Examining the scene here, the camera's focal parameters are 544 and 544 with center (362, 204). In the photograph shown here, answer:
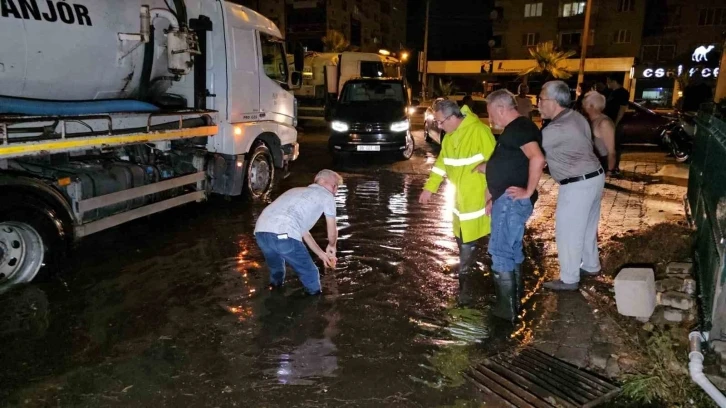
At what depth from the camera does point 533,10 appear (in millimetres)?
44312

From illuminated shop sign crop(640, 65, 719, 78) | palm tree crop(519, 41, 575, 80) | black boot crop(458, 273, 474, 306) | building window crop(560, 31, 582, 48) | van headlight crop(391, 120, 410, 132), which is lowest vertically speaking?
black boot crop(458, 273, 474, 306)

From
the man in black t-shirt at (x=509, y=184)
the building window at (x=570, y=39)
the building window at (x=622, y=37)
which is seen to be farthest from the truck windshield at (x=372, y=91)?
the building window at (x=622, y=37)

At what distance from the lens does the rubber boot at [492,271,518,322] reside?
433cm

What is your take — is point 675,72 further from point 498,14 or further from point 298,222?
point 298,222

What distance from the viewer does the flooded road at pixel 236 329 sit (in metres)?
3.41

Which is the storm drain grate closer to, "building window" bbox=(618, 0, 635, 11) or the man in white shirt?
the man in white shirt

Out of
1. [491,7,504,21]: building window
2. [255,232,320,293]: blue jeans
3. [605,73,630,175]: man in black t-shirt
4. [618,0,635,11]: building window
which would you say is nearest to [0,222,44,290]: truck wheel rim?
[255,232,320,293]: blue jeans

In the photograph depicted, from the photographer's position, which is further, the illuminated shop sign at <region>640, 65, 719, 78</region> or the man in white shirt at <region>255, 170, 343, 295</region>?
the illuminated shop sign at <region>640, 65, 719, 78</region>

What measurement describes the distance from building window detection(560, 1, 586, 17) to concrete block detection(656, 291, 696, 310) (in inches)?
1699

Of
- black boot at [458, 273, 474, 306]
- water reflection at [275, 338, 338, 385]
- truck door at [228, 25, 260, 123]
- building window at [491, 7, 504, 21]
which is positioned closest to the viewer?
water reflection at [275, 338, 338, 385]

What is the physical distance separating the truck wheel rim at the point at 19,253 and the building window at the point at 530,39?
44932 millimetres

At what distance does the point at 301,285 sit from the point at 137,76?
144 inches

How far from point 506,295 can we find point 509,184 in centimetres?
90

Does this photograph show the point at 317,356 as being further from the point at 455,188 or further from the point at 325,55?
the point at 325,55
